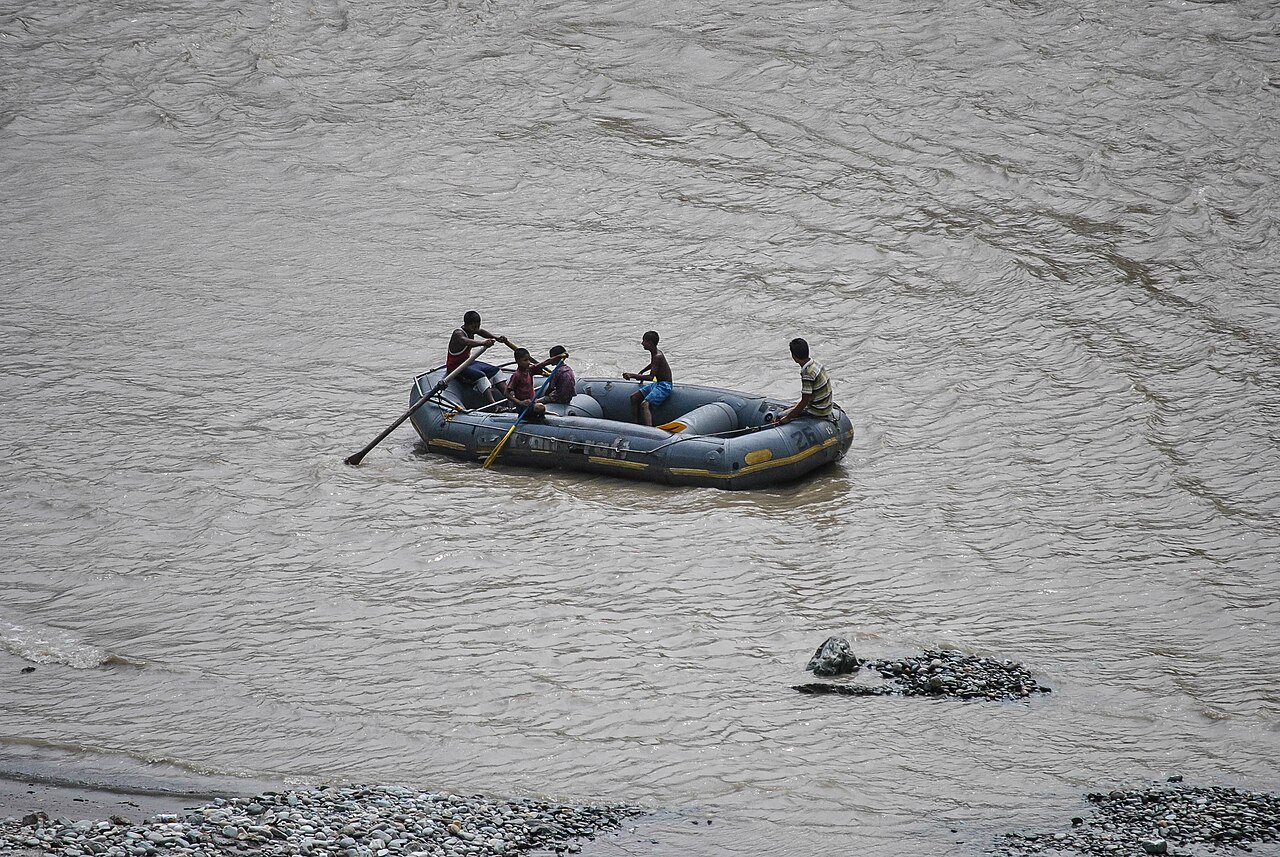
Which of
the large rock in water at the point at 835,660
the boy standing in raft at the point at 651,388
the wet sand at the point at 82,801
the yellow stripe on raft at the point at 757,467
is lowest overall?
the wet sand at the point at 82,801

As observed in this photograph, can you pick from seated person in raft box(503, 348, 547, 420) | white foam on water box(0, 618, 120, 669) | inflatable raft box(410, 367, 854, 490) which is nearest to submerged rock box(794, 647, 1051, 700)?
inflatable raft box(410, 367, 854, 490)

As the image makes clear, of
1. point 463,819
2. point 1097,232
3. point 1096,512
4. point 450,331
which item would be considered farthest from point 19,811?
point 1097,232

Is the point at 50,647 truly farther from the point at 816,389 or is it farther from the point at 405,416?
the point at 816,389

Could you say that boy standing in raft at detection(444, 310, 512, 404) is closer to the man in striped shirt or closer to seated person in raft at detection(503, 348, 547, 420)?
seated person in raft at detection(503, 348, 547, 420)

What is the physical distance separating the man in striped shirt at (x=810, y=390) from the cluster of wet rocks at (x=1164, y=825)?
4745 millimetres

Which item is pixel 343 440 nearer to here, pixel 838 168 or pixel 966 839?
pixel 966 839

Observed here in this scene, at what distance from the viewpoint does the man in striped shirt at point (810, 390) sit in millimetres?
10734

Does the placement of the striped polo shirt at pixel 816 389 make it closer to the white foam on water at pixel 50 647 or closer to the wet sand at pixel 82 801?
the white foam on water at pixel 50 647

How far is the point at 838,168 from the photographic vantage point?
18.7 m

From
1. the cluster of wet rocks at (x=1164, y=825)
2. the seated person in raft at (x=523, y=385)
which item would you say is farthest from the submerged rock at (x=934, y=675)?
the seated person in raft at (x=523, y=385)

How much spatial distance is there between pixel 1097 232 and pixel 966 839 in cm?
1189

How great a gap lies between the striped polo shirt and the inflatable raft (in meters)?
0.09

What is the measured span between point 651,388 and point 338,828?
624cm

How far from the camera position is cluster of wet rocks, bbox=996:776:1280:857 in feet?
19.9
